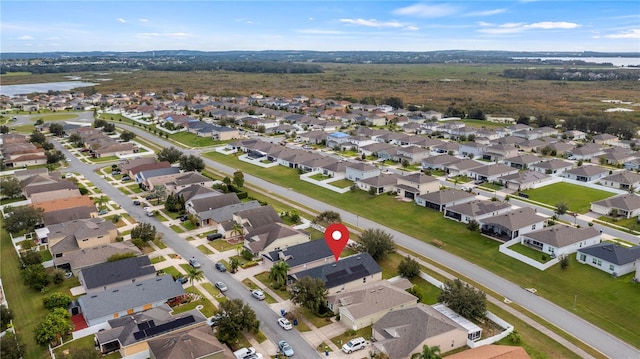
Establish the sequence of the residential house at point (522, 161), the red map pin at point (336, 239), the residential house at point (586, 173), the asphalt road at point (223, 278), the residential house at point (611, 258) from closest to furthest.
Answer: the asphalt road at point (223, 278)
the residential house at point (611, 258)
the red map pin at point (336, 239)
the residential house at point (586, 173)
the residential house at point (522, 161)

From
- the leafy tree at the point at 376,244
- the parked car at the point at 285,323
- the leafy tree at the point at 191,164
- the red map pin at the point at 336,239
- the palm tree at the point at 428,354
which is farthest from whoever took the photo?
the leafy tree at the point at 191,164

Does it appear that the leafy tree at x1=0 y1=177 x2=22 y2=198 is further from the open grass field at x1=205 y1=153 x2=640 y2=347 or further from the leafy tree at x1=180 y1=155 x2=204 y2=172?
the open grass field at x1=205 y1=153 x2=640 y2=347

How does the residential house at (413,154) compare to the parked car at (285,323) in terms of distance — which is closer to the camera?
the parked car at (285,323)

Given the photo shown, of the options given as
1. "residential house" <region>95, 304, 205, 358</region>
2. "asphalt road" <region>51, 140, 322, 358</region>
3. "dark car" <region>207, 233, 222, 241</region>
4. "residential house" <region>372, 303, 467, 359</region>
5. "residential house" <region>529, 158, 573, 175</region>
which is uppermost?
"residential house" <region>529, 158, 573, 175</region>

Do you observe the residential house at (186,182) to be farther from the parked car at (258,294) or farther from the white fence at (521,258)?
the white fence at (521,258)

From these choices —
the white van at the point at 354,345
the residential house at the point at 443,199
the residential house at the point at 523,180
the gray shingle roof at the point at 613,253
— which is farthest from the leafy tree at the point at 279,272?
the residential house at the point at 523,180

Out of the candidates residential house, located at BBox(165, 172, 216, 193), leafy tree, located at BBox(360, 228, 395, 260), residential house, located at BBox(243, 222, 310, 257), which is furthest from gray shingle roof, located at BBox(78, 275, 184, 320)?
residential house, located at BBox(165, 172, 216, 193)
